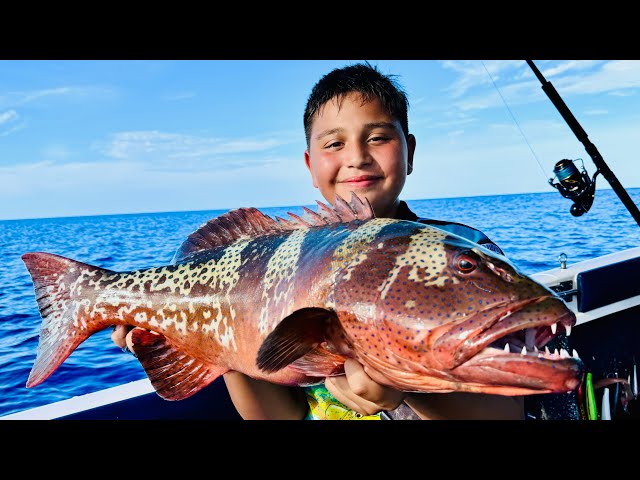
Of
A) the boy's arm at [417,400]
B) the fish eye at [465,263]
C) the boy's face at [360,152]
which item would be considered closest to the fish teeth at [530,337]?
the fish eye at [465,263]

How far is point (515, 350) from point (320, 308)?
1.76ft

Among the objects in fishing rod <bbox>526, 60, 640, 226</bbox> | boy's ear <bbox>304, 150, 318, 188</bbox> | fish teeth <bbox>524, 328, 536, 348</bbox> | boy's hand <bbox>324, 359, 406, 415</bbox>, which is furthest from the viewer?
fishing rod <bbox>526, 60, 640, 226</bbox>

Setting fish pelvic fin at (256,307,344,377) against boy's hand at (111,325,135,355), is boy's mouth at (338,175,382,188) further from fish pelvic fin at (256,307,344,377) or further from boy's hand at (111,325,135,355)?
boy's hand at (111,325,135,355)

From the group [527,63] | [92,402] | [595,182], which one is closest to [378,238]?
[92,402]

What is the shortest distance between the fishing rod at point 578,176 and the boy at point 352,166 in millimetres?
2236

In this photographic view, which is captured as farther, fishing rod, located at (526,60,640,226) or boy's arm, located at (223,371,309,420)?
fishing rod, located at (526,60,640,226)

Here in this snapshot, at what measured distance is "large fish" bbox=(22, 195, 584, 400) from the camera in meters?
1.16

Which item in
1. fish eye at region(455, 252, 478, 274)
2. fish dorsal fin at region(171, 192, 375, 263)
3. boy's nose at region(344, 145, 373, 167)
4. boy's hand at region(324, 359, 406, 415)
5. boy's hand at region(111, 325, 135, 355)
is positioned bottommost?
boy's hand at region(324, 359, 406, 415)

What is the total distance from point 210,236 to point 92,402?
1451mm

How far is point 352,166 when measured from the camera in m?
2.07

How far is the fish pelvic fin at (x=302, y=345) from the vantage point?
131 centimetres

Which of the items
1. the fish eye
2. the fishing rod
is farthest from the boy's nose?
the fishing rod

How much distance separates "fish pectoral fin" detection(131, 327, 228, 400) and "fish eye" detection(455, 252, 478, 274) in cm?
95
